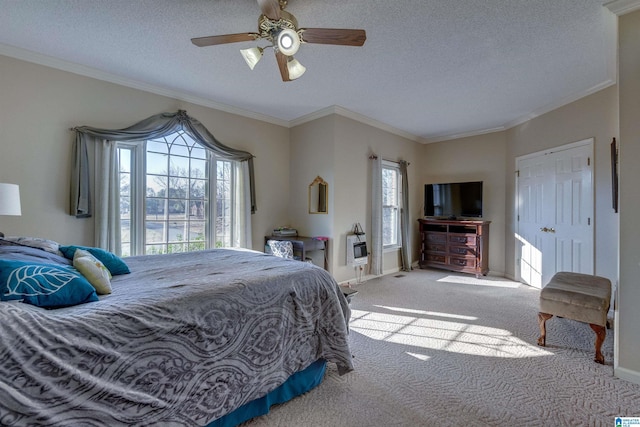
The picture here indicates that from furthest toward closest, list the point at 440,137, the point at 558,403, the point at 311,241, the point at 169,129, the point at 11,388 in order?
the point at 440,137 < the point at 311,241 < the point at 169,129 < the point at 558,403 < the point at 11,388

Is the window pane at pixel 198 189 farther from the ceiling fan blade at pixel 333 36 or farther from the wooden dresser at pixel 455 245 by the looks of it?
the wooden dresser at pixel 455 245

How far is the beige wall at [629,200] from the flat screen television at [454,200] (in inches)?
125

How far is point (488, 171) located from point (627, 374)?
393 cm

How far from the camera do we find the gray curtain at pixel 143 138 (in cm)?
287

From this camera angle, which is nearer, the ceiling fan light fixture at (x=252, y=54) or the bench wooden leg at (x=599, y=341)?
the ceiling fan light fixture at (x=252, y=54)

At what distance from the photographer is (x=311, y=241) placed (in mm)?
4051

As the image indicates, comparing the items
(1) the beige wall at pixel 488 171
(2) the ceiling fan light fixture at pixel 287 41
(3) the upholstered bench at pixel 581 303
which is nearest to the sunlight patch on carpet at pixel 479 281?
(1) the beige wall at pixel 488 171

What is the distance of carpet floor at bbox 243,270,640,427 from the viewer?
1.65m

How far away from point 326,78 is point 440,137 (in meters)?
3.58

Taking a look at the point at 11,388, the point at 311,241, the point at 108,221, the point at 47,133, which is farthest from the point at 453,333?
the point at 47,133

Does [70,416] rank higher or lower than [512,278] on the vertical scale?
higher

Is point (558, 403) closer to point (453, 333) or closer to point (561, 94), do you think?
point (453, 333)

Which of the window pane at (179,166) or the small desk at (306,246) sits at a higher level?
the window pane at (179,166)

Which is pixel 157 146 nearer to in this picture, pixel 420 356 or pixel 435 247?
pixel 420 356
